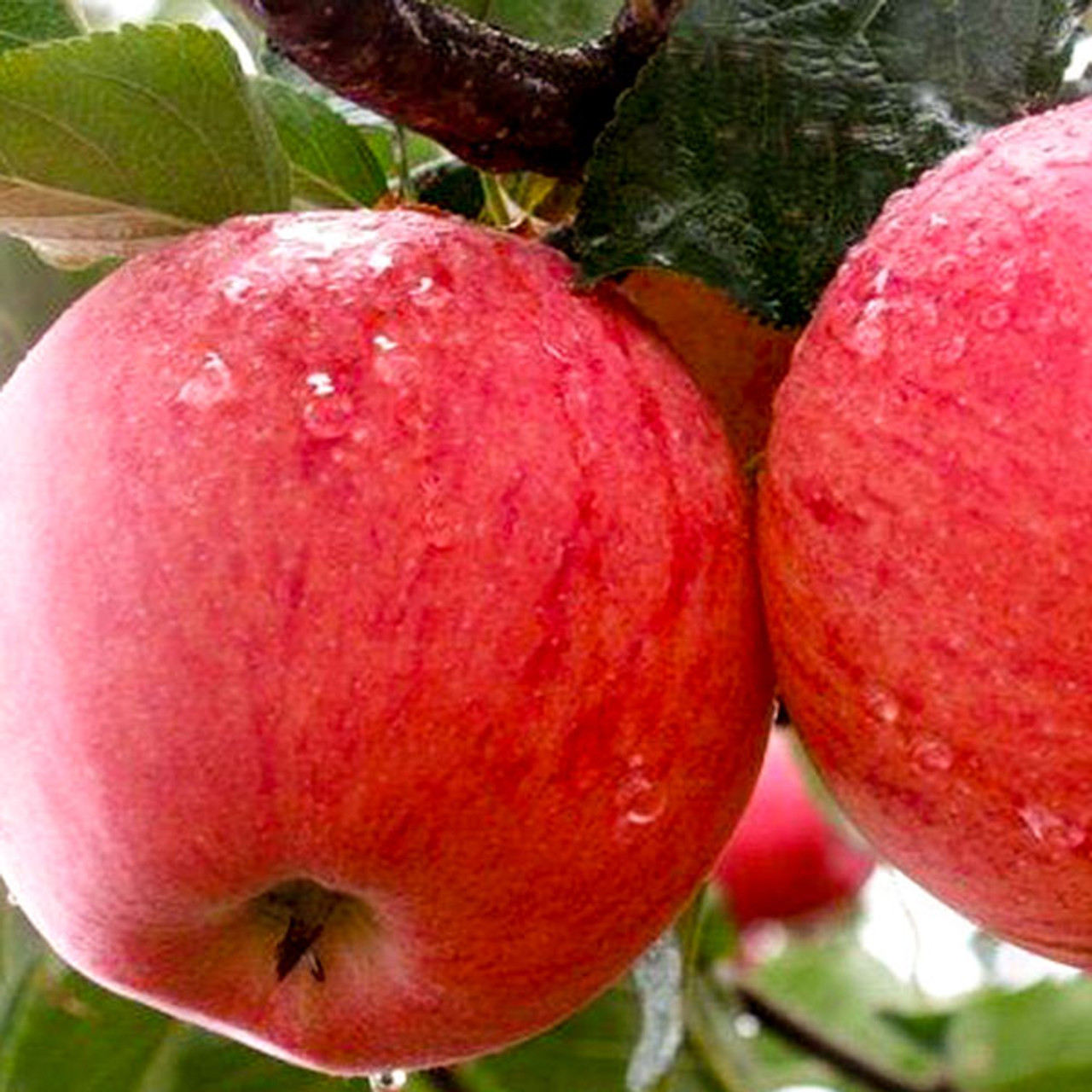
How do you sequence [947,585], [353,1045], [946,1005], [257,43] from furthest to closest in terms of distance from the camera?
[946,1005]
[257,43]
[353,1045]
[947,585]

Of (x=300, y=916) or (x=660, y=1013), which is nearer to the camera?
(x=300, y=916)

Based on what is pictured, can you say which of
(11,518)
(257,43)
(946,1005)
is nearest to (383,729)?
(11,518)

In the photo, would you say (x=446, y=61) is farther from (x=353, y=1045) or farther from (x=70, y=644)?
(x=353, y=1045)

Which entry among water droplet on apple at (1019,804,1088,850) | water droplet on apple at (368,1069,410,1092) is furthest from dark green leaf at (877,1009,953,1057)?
water droplet on apple at (1019,804,1088,850)

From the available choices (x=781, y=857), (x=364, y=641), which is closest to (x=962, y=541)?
(x=364, y=641)

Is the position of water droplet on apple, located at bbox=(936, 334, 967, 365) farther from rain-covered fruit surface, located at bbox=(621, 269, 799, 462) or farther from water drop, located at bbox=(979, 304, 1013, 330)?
rain-covered fruit surface, located at bbox=(621, 269, 799, 462)

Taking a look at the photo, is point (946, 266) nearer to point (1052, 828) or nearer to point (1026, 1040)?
point (1052, 828)

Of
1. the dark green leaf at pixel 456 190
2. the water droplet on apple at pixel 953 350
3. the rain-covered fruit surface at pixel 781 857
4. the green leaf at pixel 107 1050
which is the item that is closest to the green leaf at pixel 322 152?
the dark green leaf at pixel 456 190

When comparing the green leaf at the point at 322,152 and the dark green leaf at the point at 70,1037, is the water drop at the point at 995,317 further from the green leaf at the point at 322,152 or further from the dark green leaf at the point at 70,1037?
the dark green leaf at the point at 70,1037
